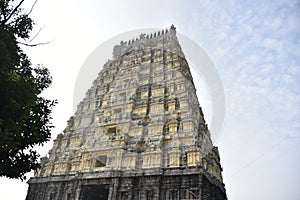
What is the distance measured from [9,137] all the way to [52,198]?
64.4 feet

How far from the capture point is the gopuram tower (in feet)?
69.5

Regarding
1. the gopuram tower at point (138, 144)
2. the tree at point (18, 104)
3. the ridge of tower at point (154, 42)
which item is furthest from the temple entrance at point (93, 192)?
the ridge of tower at point (154, 42)

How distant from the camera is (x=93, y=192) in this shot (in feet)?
82.9

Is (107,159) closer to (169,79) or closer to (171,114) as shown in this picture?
(171,114)

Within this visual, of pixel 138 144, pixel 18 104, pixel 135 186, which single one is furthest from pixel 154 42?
pixel 18 104

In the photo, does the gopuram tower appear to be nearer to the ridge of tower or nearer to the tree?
the ridge of tower

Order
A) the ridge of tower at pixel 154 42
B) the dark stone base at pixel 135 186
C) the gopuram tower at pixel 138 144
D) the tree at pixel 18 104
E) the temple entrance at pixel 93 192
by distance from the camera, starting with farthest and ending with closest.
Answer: the ridge of tower at pixel 154 42 < the temple entrance at pixel 93 192 < the gopuram tower at pixel 138 144 < the dark stone base at pixel 135 186 < the tree at pixel 18 104

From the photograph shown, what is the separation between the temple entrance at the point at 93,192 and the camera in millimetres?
23772

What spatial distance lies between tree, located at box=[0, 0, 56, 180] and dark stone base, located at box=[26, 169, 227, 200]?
12.1m

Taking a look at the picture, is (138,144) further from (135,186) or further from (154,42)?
(154,42)

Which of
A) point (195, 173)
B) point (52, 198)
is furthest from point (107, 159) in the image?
point (195, 173)

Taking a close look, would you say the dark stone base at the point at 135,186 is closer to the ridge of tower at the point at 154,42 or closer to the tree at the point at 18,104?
the tree at the point at 18,104

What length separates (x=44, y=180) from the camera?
2695 cm

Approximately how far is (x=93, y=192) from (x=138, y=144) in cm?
746
